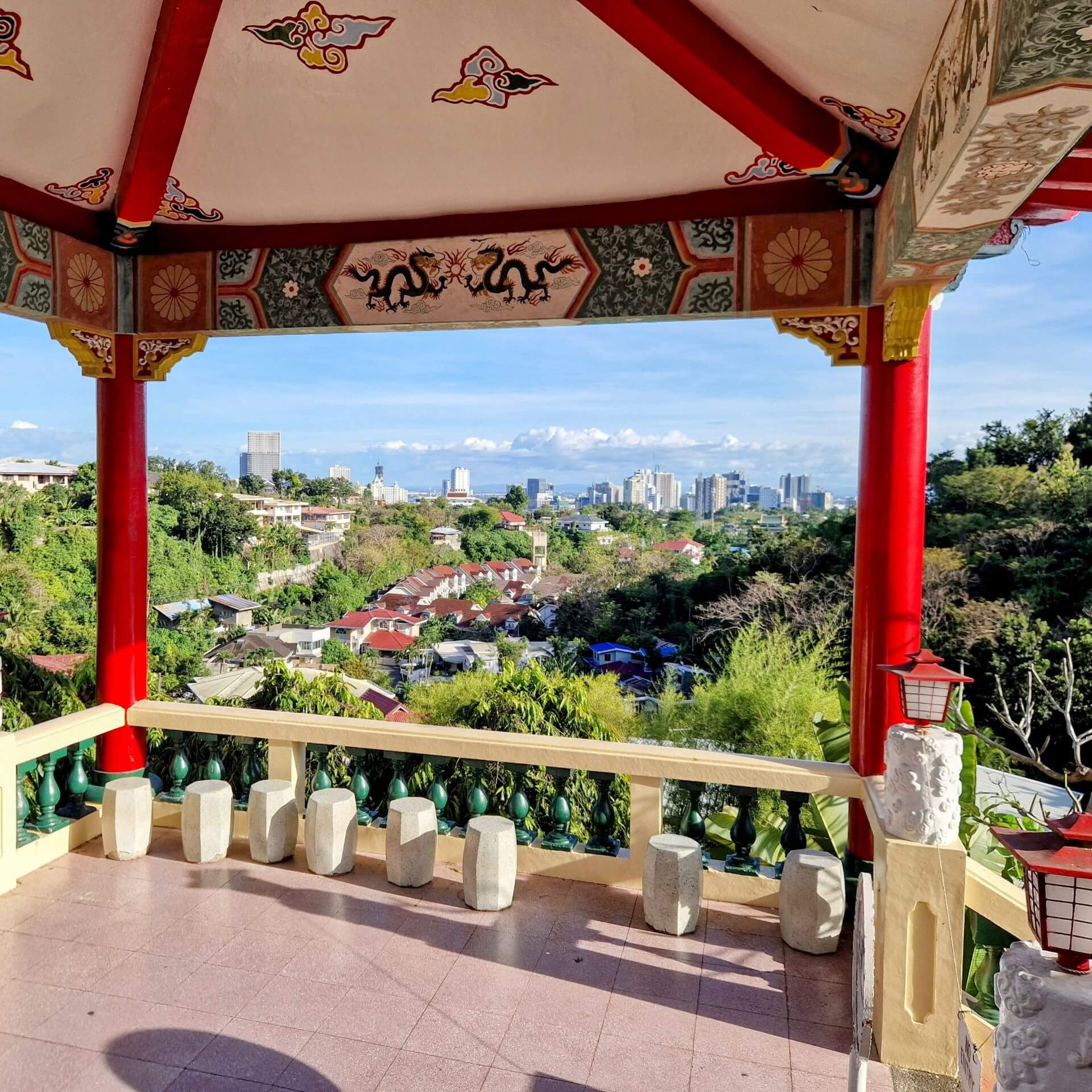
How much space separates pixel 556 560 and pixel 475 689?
471 cm

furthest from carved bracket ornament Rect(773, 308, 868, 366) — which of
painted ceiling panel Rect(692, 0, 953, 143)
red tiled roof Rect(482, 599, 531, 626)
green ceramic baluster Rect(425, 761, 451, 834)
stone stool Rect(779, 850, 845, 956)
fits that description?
red tiled roof Rect(482, 599, 531, 626)

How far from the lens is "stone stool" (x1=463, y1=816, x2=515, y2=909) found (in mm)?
3188

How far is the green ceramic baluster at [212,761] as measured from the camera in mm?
3949

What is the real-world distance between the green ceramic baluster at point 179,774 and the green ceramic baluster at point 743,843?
2.51m

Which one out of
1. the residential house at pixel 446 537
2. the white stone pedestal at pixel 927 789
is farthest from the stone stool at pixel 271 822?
the residential house at pixel 446 537

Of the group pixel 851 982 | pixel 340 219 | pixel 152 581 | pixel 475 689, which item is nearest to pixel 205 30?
pixel 340 219

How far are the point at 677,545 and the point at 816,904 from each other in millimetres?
14679

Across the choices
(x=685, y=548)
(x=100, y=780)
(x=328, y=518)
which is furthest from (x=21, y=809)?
(x=685, y=548)

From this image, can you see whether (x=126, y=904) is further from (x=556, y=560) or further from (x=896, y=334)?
(x=556, y=560)

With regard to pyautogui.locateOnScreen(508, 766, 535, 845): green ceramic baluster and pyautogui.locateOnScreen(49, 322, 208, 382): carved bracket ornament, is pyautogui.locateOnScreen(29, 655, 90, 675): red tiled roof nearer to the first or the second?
pyautogui.locateOnScreen(49, 322, 208, 382): carved bracket ornament

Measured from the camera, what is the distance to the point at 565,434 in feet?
101

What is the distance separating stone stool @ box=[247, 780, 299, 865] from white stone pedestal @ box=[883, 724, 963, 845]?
242 centimetres

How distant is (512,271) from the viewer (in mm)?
3564

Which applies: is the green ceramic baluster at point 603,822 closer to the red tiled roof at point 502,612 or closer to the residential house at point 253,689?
the residential house at point 253,689
